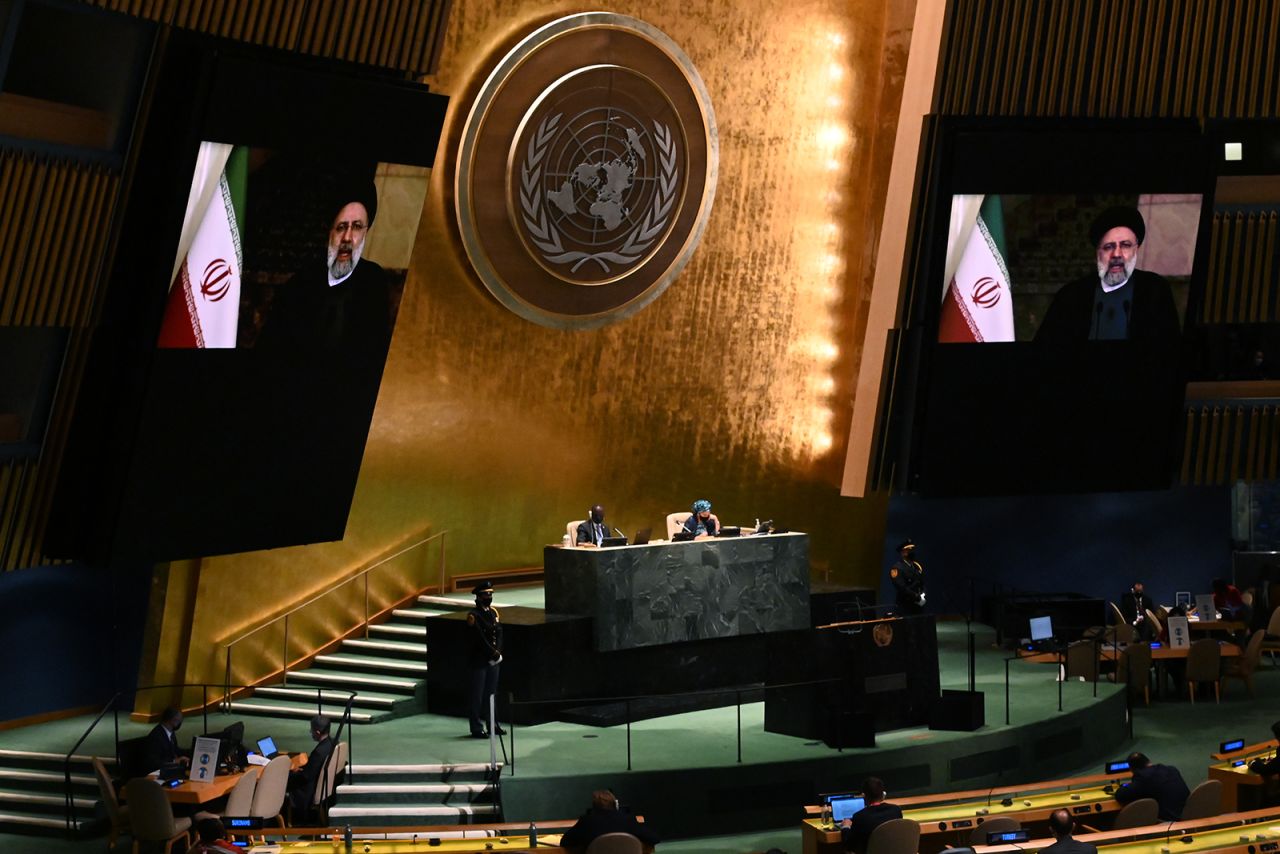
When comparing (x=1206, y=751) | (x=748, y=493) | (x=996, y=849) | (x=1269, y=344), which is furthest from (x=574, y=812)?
(x=1269, y=344)

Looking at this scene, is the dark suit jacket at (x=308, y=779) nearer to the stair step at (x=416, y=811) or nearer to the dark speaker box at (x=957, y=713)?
the stair step at (x=416, y=811)

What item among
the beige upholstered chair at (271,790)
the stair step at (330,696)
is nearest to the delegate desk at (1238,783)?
the beige upholstered chair at (271,790)

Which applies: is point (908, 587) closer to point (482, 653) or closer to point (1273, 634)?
point (482, 653)

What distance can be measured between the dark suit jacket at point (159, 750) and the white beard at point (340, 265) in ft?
13.3

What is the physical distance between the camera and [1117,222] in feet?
62.3

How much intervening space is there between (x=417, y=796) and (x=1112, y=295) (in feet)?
30.8

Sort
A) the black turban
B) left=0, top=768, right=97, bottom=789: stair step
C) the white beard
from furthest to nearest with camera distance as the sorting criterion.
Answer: the black turban → the white beard → left=0, top=768, right=97, bottom=789: stair step

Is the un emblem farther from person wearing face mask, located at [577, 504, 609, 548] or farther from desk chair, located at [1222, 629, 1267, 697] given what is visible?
desk chair, located at [1222, 629, 1267, 697]

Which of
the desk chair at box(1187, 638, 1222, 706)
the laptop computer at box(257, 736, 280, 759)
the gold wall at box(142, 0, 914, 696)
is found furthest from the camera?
the desk chair at box(1187, 638, 1222, 706)

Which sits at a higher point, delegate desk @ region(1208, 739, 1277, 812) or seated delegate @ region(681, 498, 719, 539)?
seated delegate @ region(681, 498, 719, 539)

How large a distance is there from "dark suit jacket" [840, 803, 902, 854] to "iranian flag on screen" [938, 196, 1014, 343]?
7905 mm

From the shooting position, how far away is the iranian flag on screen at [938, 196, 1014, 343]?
728 inches

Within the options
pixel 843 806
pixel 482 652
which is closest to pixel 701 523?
pixel 482 652

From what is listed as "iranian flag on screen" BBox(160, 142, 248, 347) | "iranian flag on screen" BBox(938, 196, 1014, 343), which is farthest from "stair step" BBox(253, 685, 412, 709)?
"iranian flag on screen" BBox(938, 196, 1014, 343)
